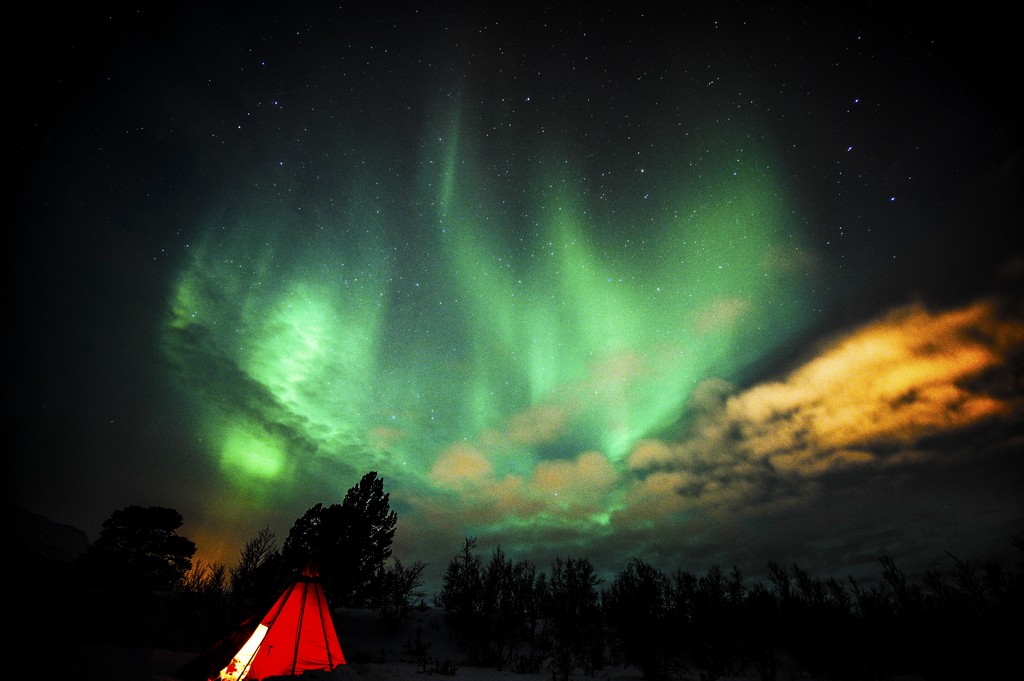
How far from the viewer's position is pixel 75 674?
5992mm

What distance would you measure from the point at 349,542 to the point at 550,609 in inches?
757

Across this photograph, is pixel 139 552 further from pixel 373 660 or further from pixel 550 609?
pixel 550 609

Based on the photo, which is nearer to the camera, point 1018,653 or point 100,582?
point 100,582

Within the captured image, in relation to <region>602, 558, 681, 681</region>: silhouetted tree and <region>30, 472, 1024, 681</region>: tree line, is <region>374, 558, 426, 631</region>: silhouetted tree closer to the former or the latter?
<region>30, 472, 1024, 681</region>: tree line

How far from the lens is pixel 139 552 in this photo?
28.4 m

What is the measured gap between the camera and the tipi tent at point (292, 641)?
10359 millimetres

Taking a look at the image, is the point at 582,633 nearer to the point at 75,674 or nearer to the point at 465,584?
the point at 465,584

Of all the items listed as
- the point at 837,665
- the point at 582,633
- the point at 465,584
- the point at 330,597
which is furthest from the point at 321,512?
the point at 837,665

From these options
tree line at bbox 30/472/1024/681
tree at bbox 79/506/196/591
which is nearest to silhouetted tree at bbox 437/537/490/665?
tree line at bbox 30/472/1024/681

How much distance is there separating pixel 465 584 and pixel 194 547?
919 inches

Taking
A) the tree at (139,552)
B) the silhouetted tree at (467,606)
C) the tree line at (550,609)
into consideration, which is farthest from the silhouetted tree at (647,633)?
the tree at (139,552)

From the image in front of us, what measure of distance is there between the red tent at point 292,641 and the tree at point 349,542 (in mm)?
18340

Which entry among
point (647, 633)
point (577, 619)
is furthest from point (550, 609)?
point (647, 633)

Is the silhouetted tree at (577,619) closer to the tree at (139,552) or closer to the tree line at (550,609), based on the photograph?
the tree line at (550,609)
